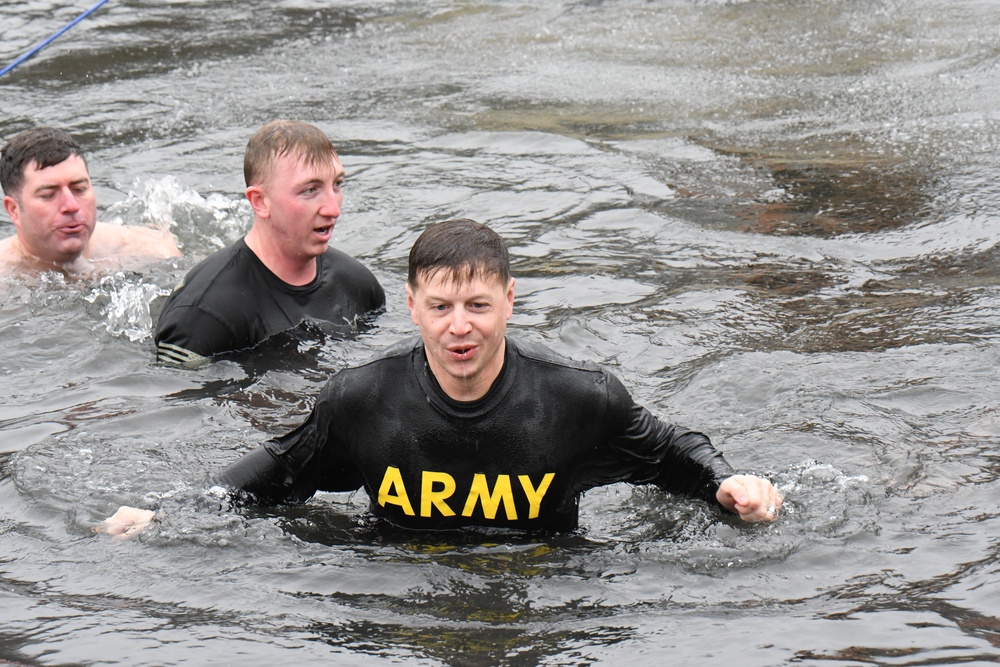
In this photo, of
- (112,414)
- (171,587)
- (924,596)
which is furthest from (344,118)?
(924,596)

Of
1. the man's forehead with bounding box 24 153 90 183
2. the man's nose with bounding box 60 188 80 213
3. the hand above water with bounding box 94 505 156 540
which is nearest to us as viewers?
the hand above water with bounding box 94 505 156 540

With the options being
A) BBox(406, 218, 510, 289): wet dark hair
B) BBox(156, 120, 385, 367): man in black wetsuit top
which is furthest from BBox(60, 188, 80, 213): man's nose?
BBox(406, 218, 510, 289): wet dark hair

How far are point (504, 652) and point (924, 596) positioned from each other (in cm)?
143

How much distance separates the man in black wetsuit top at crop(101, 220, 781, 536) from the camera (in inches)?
173

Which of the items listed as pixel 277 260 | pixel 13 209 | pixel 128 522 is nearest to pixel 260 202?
pixel 277 260

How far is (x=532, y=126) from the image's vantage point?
11.1 metres

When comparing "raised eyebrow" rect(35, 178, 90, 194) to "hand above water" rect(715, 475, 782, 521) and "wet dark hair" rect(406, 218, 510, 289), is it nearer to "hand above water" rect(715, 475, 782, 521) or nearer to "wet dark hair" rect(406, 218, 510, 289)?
"wet dark hair" rect(406, 218, 510, 289)

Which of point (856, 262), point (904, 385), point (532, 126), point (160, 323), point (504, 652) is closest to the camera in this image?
point (504, 652)

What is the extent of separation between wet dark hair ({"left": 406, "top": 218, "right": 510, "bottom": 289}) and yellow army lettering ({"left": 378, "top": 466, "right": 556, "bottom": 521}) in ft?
2.35

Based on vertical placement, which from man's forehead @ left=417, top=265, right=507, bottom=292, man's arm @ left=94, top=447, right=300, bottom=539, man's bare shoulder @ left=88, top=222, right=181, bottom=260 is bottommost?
man's arm @ left=94, top=447, right=300, bottom=539

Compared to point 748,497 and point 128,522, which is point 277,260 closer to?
point 128,522

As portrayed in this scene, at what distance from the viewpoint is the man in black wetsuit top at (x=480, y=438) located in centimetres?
441

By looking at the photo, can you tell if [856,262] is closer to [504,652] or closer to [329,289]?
[329,289]

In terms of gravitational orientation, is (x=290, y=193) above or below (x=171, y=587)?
above
